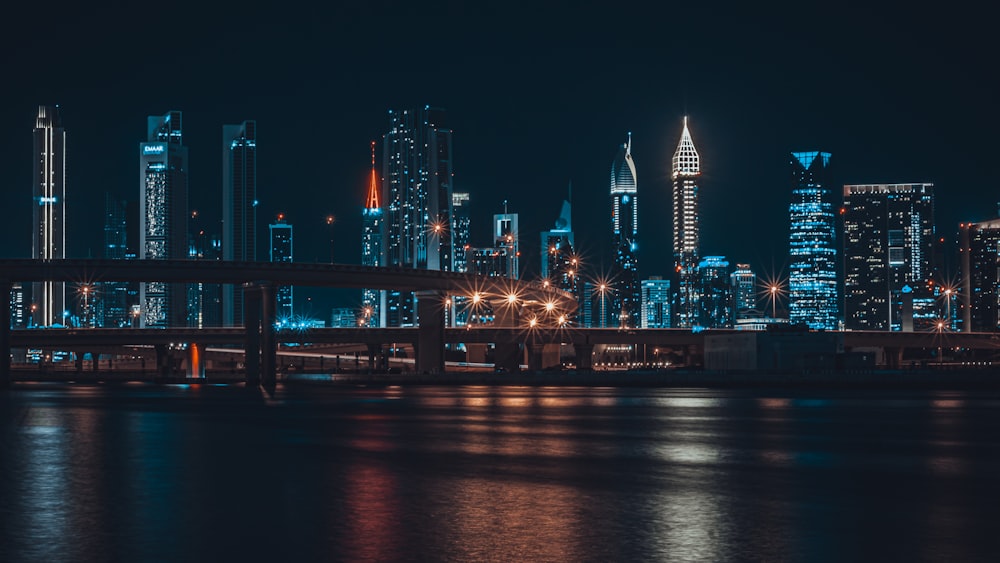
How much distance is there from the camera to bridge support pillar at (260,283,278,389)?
14338 cm

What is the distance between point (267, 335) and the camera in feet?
470

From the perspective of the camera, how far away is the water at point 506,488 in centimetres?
2544

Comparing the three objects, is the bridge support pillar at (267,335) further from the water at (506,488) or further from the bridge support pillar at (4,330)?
the water at (506,488)

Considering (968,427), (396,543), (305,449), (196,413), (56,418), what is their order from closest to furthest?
(396,543), (305,449), (968,427), (56,418), (196,413)

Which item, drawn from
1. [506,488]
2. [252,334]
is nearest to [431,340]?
[252,334]

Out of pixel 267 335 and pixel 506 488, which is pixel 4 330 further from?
pixel 506 488

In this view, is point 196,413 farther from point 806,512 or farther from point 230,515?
point 806,512

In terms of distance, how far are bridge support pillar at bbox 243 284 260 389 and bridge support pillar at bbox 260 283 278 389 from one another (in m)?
0.61

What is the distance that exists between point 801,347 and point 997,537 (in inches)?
4178

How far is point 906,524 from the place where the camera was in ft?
92.5

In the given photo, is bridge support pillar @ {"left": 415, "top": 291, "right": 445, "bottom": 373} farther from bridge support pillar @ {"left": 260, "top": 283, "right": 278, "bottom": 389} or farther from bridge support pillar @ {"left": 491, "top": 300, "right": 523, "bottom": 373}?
bridge support pillar @ {"left": 491, "top": 300, "right": 523, "bottom": 373}

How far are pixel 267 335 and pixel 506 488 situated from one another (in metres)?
112

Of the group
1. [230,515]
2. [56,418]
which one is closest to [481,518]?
[230,515]

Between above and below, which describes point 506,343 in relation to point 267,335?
below
